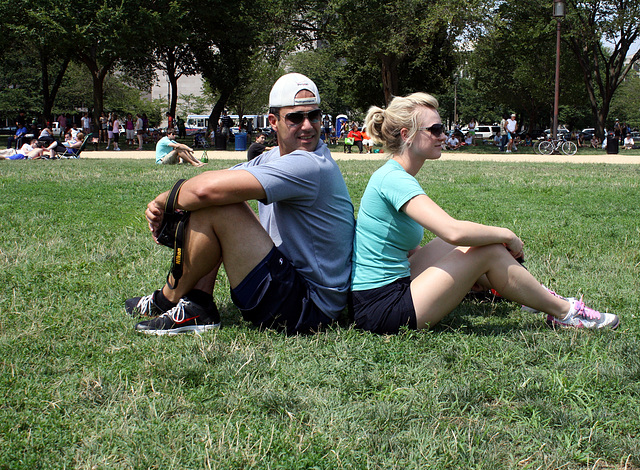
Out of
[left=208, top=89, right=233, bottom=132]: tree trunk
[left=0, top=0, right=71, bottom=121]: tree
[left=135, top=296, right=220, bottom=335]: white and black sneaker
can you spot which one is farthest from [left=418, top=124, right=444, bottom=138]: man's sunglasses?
[left=208, top=89, right=233, bottom=132]: tree trunk

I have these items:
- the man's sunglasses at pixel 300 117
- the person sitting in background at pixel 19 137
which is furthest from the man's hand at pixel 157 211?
the person sitting in background at pixel 19 137

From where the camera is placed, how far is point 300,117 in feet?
11.3

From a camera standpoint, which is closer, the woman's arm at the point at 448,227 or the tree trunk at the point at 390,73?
the woman's arm at the point at 448,227

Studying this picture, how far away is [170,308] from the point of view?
12.1ft

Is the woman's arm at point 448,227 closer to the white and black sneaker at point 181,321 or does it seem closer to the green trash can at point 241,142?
the white and black sneaker at point 181,321

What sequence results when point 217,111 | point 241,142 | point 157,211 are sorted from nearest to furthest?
point 157,211 < point 241,142 < point 217,111

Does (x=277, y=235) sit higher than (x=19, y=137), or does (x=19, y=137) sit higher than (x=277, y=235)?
(x=19, y=137)

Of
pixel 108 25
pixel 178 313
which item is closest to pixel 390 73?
pixel 108 25

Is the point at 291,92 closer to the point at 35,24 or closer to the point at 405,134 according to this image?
the point at 405,134

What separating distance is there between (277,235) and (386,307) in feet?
2.45

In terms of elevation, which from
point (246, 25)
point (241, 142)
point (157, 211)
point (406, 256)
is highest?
point (246, 25)

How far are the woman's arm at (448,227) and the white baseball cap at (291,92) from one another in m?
0.82

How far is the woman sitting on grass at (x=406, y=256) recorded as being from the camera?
335cm

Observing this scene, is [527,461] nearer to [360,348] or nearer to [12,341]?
[360,348]
